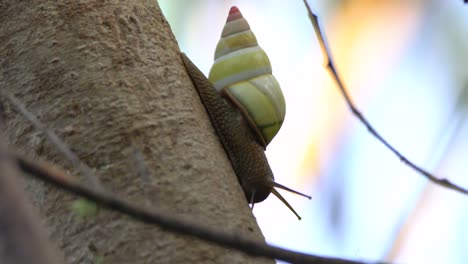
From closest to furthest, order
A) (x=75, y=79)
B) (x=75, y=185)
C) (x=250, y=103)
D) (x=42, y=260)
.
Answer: (x=42, y=260), (x=75, y=185), (x=75, y=79), (x=250, y=103)

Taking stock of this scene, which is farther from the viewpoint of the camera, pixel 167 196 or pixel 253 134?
pixel 253 134

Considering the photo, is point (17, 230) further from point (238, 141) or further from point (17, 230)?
point (238, 141)

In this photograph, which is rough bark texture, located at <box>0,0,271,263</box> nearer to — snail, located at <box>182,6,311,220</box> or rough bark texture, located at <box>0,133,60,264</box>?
snail, located at <box>182,6,311,220</box>

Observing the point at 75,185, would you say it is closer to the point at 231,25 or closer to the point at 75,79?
the point at 75,79

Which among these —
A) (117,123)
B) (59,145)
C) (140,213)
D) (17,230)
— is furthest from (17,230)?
(117,123)

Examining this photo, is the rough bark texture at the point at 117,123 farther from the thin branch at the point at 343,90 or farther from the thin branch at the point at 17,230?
the thin branch at the point at 17,230

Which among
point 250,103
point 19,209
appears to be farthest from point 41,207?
point 19,209
